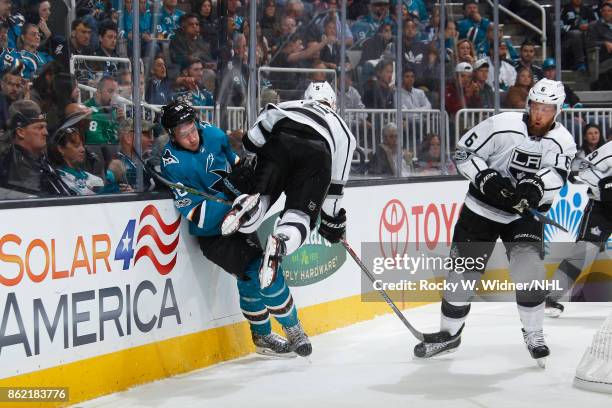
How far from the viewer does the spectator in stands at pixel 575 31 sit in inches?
388

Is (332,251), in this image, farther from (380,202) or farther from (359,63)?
(359,63)

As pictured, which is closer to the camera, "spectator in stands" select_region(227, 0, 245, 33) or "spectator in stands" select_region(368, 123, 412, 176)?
"spectator in stands" select_region(227, 0, 245, 33)

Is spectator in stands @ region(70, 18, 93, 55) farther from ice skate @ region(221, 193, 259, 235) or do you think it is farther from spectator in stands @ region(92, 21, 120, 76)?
ice skate @ region(221, 193, 259, 235)

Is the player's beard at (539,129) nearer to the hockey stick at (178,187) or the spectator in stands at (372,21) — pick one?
the hockey stick at (178,187)

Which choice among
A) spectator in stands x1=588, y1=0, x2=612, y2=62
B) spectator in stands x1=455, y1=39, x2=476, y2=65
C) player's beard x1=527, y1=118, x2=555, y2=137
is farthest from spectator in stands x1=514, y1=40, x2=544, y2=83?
player's beard x1=527, y1=118, x2=555, y2=137

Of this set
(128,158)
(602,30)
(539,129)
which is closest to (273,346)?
(128,158)

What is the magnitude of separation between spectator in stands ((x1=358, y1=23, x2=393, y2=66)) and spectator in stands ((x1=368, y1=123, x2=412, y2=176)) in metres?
0.45

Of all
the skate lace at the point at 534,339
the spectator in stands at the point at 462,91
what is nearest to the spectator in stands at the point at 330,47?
the spectator in stands at the point at 462,91

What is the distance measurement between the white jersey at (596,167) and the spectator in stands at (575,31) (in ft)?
11.1

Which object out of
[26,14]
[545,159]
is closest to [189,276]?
[26,14]

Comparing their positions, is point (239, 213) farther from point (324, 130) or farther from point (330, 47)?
point (330, 47)

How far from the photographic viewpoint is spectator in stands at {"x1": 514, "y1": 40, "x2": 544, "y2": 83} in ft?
28.8

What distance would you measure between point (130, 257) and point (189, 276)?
476mm

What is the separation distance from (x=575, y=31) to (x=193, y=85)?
540 cm
